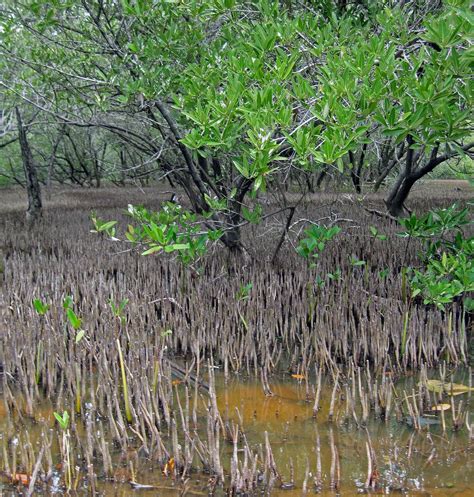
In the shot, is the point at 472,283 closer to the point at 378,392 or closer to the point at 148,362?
the point at 378,392

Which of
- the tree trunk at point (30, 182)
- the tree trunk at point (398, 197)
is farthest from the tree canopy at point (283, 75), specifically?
the tree trunk at point (30, 182)

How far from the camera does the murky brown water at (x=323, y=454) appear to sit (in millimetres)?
2094

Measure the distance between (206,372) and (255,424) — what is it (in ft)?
2.40

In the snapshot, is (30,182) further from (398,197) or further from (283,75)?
(283,75)

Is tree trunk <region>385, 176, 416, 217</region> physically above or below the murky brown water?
above

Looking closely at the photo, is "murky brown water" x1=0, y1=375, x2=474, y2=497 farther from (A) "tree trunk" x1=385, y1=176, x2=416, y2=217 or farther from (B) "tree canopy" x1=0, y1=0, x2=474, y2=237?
(A) "tree trunk" x1=385, y1=176, x2=416, y2=217

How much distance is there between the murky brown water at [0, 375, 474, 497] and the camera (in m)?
2.09

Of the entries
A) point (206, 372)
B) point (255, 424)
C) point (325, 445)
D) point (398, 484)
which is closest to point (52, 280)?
point (206, 372)

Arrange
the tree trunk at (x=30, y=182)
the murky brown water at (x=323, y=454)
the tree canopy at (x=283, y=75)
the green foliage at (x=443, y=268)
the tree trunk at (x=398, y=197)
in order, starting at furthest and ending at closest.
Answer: the tree trunk at (x=30, y=182) < the tree trunk at (x=398, y=197) < the green foliage at (x=443, y=268) < the tree canopy at (x=283, y=75) < the murky brown water at (x=323, y=454)

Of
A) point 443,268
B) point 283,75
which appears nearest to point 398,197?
point 443,268

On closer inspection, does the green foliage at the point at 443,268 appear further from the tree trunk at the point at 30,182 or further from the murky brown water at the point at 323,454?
the tree trunk at the point at 30,182

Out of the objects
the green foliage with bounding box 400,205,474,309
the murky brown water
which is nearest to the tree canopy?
the green foliage with bounding box 400,205,474,309

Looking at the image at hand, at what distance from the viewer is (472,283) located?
3.39m

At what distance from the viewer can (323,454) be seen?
7.77 ft
